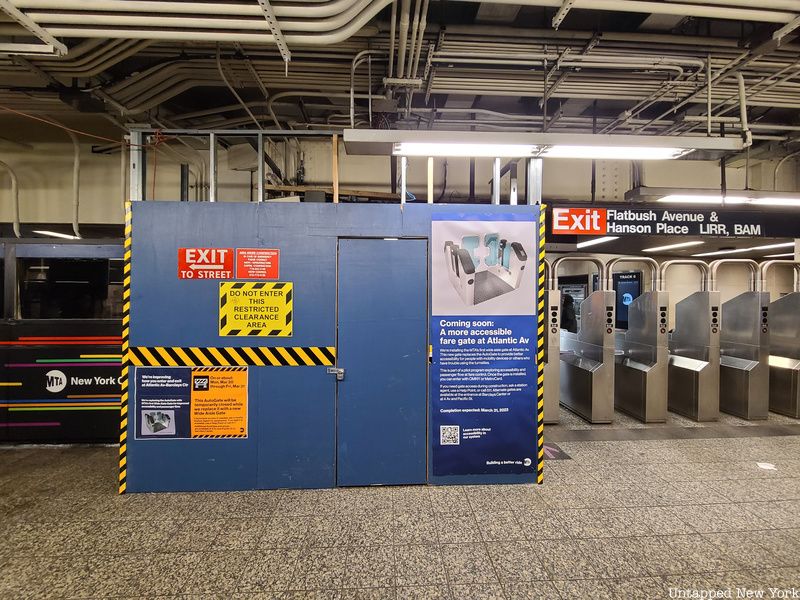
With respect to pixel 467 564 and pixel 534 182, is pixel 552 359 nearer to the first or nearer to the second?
pixel 534 182

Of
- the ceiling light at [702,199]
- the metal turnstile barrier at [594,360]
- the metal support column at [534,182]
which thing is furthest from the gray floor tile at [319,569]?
the ceiling light at [702,199]

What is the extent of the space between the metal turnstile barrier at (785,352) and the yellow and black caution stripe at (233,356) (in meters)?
7.01

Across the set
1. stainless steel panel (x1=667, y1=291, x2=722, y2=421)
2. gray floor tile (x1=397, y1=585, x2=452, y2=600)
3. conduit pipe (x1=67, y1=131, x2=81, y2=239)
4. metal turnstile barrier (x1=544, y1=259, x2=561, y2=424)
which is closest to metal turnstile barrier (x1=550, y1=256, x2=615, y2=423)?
metal turnstile barrier (x1=544, y1=259, x2=561, y2=424)

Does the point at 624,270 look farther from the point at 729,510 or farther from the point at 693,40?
the point at 729,510

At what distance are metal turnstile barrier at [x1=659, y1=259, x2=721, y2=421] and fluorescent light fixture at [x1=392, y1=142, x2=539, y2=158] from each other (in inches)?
158

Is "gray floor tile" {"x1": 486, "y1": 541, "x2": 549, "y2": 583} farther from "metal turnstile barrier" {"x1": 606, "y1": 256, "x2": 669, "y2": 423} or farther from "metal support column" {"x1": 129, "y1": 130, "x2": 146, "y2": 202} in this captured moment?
"metal support column" {"x1": 129, "y1": 130, "x2": 146, "y2": 202}

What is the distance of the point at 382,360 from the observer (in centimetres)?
369

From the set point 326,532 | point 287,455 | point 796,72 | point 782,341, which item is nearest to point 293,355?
point 287,455

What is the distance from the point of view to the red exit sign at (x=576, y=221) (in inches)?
186

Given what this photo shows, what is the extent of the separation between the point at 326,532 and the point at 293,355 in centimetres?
149

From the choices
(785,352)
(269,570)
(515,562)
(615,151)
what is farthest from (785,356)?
(269,570)

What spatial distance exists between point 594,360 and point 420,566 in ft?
14.9

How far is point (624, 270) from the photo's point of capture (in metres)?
9.13

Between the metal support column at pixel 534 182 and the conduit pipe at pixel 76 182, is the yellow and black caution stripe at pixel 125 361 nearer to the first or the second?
the conduit pipe at pixel 76 182
